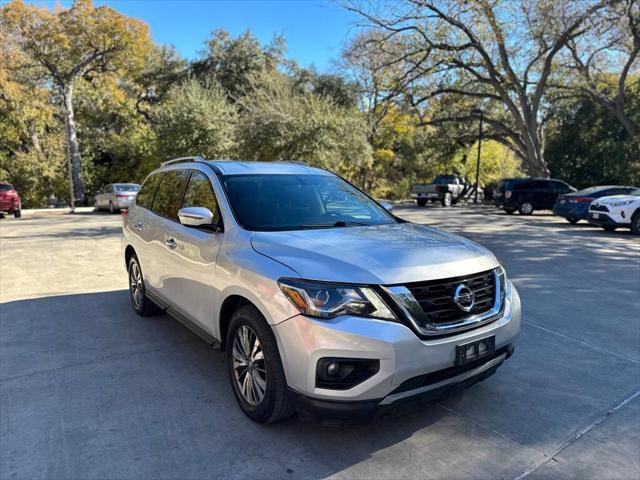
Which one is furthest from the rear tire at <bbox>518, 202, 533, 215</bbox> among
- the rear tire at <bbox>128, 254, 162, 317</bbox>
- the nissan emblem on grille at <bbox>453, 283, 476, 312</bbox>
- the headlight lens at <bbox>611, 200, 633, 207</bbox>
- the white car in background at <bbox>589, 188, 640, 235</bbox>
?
the nissan emblem on grille at <bbox>453, 283, 476, 312</bbox>

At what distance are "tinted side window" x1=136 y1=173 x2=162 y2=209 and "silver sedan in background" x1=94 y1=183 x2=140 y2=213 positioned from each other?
18.3 meters

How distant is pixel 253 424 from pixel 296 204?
1.78 metres

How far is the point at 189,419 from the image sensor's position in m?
3.32

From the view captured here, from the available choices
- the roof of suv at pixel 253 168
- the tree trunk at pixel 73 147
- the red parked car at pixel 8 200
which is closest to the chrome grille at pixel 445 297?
the roof of suv at pixel 253 168

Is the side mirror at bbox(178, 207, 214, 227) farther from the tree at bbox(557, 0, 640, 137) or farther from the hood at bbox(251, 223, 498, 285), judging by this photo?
the tree at bbox(557, 0, 640, 137)

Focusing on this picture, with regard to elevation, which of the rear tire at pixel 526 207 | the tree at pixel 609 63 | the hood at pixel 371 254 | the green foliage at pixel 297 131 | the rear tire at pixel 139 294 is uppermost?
the tree at pixel 609 63

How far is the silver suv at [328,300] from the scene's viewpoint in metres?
2.68

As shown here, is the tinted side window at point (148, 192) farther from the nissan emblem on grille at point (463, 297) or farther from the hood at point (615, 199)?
the hood at point (615, 199)

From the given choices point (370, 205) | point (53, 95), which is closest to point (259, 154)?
point (370, 205)

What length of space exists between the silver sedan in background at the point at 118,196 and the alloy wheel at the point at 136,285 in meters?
18.4

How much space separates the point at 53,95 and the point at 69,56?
404 cm

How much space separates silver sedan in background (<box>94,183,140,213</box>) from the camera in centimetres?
2373

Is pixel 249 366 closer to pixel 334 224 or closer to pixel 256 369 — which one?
pixel 256 369

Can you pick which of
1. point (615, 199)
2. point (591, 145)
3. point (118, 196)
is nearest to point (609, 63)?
point (591, 145)
